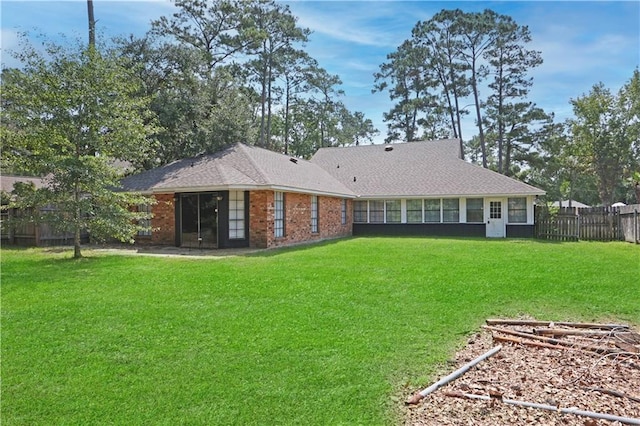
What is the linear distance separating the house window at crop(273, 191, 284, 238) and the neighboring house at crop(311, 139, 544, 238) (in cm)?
686

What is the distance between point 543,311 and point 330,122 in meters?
37.5

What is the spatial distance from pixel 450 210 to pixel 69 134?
15.9 meters

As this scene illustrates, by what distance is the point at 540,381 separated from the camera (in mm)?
3801

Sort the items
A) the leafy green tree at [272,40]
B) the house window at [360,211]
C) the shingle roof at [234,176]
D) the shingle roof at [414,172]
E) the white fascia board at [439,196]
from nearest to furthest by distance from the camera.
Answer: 1. the shingle roof at [234,176]
2. the white fascia board at [439,196]
3. the shingle roof at [414,172]
4. the house window at [360,211]
5. the leafy green tree at [272,40]

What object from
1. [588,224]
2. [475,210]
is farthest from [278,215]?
[588,224]

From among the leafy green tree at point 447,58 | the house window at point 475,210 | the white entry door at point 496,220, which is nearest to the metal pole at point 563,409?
the white entry door at point 496,220

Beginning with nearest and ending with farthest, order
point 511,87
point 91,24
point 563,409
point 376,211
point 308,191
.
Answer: point 563,409, point 308,191, point 91,24, point 376,211, point 511,87

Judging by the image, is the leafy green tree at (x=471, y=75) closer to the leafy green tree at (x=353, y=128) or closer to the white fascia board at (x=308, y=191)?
the leafy green tree at (x=353, y=128)

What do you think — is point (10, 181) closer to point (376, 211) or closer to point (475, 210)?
point (376, 211)

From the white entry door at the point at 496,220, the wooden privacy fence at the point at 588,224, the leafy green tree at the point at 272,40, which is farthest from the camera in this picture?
the leafy green tree at the point at 272,40

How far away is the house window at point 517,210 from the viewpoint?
60.7 feet

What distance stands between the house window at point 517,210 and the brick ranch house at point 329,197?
4cm

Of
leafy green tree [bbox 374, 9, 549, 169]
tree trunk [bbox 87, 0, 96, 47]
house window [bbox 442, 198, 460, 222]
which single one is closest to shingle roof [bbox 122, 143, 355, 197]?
house window [bbox 442, 198, 460, 222]

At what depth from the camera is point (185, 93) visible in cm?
2044
